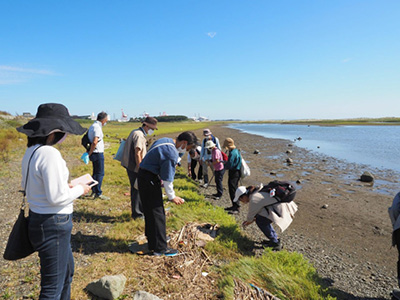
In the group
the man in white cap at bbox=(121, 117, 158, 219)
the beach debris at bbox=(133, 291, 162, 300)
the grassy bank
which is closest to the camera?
the beach debris at bbox=(133, 291, 162, 300)

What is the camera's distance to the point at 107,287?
312cm

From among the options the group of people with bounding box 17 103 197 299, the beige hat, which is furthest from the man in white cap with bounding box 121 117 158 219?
the beige hat

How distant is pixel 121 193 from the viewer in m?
8.18

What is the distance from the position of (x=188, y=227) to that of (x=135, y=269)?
161 centimetres

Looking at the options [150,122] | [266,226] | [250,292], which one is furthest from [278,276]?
[150,122]

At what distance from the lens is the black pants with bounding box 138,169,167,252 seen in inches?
160

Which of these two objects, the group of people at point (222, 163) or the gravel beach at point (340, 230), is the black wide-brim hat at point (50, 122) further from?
the group of people at point (222, 163)

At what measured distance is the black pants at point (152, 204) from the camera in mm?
4074

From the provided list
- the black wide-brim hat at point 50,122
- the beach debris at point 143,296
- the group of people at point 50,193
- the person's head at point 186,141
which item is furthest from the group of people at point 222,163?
the group of people at point 50,193

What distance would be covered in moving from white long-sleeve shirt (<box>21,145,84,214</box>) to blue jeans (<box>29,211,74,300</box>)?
0.09 m

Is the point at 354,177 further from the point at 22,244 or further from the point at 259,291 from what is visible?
the point at 22,244

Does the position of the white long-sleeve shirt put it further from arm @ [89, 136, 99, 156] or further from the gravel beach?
arm @ [89, 136, 99, 156]

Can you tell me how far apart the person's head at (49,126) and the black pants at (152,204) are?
188 centimetres

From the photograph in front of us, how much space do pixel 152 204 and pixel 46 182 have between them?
2265 millimetres
